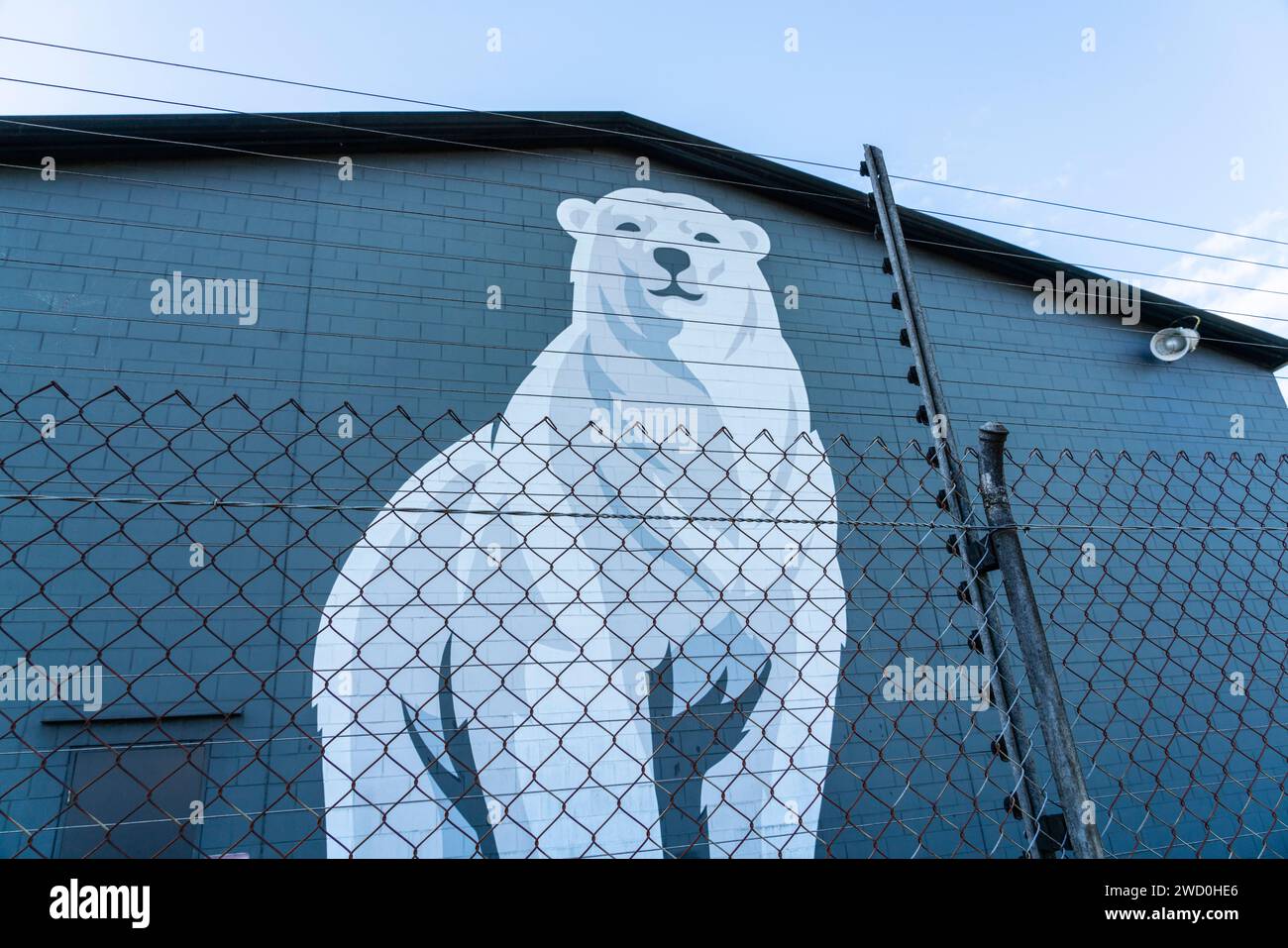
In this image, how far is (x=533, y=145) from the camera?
20.2ft

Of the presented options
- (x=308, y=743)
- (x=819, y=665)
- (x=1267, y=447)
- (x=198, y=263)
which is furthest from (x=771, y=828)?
(x=1267, y=447)

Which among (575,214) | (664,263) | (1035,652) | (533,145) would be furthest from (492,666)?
(533,145)

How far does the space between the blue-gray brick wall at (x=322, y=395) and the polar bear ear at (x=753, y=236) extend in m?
0.11

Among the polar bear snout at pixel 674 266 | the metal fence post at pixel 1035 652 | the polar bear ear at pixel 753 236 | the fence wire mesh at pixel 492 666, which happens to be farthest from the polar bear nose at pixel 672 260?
the metal fence post at pixel 1035 652

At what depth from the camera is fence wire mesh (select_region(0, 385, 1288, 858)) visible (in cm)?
406

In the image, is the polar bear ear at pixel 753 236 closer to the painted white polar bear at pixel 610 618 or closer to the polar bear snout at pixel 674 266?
the painted white polar bear at pixel 610 618

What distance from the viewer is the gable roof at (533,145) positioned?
5.08m

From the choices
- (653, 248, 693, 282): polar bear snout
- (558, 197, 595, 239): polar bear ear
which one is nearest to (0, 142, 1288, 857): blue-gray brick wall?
(558, 197, 595, 239): polar bear ear

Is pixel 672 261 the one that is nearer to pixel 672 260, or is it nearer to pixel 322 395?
pixel 672 260
